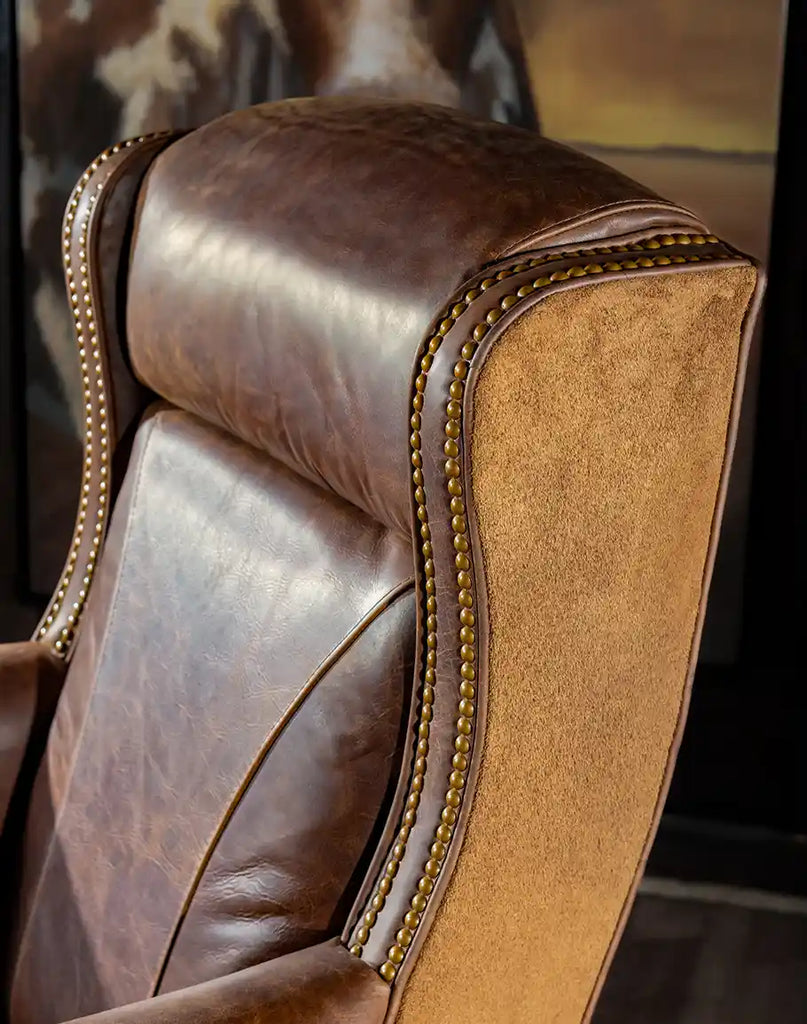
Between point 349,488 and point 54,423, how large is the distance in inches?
57.2

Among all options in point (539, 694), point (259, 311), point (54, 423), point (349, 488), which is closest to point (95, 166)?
point (259, 311)

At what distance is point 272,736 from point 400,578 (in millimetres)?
138

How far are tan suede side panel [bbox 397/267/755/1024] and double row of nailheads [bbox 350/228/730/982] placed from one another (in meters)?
0.01

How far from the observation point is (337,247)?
72 cm

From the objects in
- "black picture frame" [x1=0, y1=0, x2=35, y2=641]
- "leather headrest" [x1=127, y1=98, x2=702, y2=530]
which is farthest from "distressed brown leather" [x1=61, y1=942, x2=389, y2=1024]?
"black picture frame" [x1=0, y1=0, x2=35, y2=641]

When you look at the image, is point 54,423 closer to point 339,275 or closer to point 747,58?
point 747,58

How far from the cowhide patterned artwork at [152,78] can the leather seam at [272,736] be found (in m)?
1.17

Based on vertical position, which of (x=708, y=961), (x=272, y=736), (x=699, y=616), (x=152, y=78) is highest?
(x=152, y=78)

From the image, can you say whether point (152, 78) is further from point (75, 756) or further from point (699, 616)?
point (699, 616)

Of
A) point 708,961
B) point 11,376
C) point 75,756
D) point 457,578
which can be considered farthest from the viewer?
point 11,376

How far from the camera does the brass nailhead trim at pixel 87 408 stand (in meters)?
1.00

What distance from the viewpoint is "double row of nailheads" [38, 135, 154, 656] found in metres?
1.00

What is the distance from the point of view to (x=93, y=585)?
3.49 feet

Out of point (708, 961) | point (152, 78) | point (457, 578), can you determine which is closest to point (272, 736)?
point (457, 578)
